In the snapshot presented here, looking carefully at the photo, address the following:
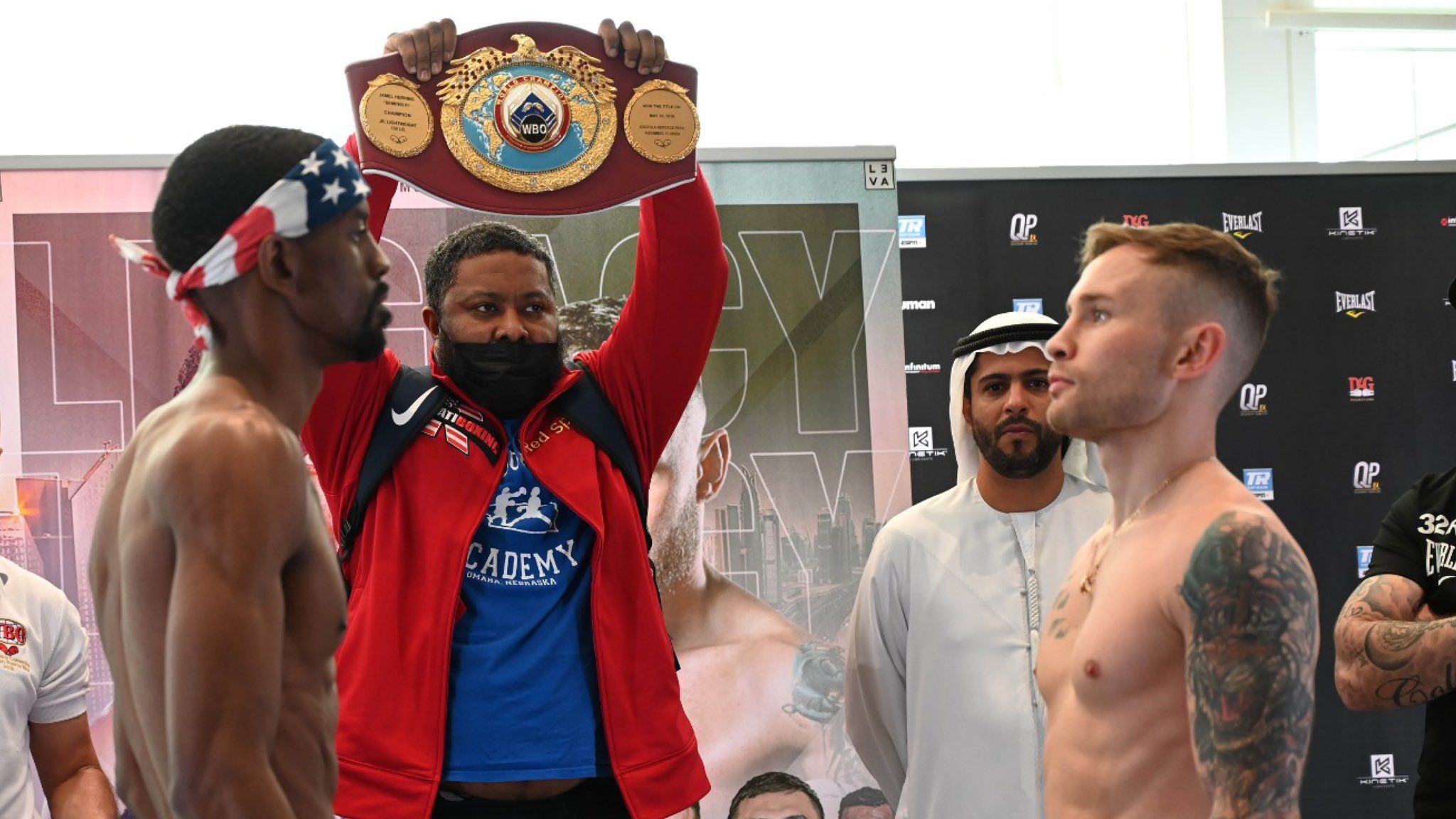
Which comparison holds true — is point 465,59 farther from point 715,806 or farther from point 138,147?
point 138,147

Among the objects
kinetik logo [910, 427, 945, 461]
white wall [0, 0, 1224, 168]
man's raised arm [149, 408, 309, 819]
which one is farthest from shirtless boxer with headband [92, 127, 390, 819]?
white wall [0, 0, 1224, 168]

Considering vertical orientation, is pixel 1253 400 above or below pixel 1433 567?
above

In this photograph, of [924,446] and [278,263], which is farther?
[924,446]

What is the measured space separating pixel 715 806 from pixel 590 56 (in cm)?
223

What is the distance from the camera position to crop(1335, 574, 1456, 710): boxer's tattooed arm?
2752mm

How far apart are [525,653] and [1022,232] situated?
9.60ft

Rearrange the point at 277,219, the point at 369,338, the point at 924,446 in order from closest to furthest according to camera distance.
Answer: the point at 277,219, the point at 369,338, the point at 924,446

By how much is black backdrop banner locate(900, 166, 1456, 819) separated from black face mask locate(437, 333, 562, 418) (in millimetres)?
2314

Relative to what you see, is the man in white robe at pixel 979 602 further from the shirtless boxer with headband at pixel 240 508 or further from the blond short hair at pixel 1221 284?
the shirtless boxer with headband at pixel 240 508

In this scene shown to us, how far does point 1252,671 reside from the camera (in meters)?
1.70

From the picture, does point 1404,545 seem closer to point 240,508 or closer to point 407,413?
point 407,413

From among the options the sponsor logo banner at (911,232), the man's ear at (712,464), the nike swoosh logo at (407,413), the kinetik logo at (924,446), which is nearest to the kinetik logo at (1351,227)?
the sponsor logo banner at (911,232)

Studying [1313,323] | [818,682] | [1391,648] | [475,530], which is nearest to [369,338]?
[475,530]

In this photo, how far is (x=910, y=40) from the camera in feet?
20.8
